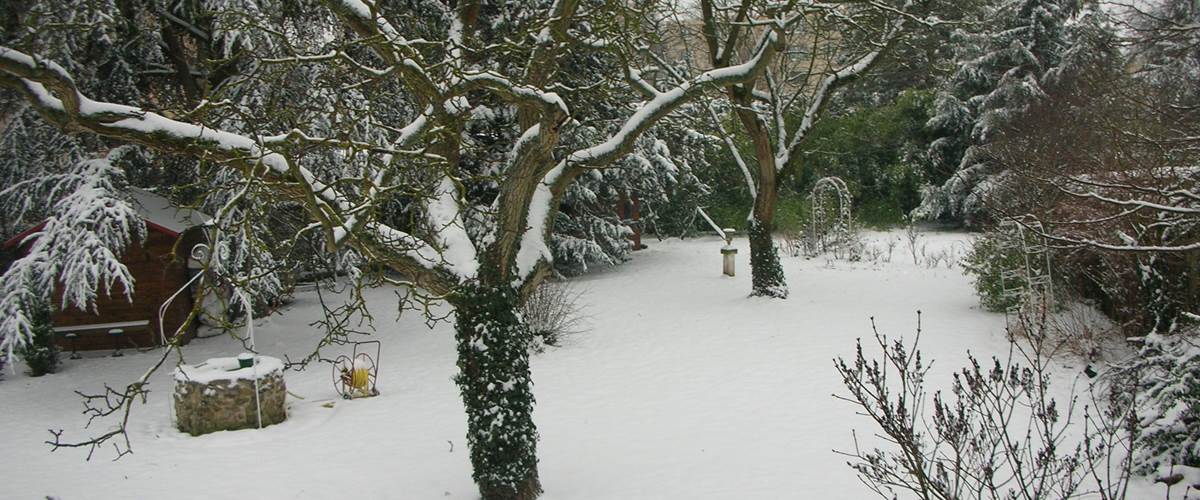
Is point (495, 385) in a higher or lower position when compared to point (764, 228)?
lower

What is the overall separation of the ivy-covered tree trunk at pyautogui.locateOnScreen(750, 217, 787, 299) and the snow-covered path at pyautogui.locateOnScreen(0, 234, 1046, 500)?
12.3 inches

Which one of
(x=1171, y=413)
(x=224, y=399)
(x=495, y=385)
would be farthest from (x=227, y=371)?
(x=1171, y=413)

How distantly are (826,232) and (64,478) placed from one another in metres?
14.7

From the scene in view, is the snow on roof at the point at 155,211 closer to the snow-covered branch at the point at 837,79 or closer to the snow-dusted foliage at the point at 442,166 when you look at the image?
the snow-dusted foliage at the point at 442,166

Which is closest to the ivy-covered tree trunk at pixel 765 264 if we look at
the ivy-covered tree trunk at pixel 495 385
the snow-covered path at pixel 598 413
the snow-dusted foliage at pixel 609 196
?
the snow-covered path at pixel 598 413

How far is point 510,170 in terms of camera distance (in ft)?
18.5

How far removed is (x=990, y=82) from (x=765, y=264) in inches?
513

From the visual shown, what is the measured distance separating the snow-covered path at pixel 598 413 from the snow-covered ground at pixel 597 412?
0.08 ft

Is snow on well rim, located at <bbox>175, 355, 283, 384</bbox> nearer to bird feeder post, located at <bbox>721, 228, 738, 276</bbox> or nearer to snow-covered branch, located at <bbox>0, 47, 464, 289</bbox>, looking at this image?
snow-covered branch, located at <bbox>0, 47, 464, 289</bbox>

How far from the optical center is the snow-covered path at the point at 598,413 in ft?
21.5

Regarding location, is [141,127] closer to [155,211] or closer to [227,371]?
[227,371]

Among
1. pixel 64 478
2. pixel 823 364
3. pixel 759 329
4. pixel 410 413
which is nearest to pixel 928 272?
pixel 759 329

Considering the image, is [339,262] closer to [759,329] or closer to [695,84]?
[759,329]

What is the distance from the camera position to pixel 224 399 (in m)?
8.20
